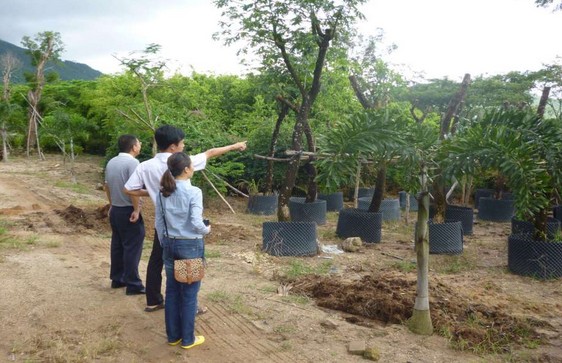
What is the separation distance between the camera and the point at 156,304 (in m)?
4.30

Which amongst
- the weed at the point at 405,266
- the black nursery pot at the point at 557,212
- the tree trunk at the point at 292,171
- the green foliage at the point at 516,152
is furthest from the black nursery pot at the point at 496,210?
the green foliage at the point at 516,152

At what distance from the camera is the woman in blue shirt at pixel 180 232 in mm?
3387

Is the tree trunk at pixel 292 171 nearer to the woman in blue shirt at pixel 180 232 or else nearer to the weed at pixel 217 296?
the weed at pixel 217 296

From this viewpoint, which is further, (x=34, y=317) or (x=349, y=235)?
(x=349, y=235)

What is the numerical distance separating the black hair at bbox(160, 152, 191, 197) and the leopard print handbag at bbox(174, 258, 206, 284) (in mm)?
463

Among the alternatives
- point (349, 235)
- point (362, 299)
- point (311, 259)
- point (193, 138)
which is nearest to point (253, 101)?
point (193, 138)

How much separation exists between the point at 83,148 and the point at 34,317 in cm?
2342

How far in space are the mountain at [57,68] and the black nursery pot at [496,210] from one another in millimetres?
19544

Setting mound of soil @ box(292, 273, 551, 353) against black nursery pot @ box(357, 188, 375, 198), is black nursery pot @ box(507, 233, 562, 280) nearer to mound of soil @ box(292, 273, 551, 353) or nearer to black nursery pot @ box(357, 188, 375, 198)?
mound of soil @ box(292, 273, 551, 353)

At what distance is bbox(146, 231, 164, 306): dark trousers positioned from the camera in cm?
408

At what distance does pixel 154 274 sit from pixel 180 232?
91 centimetres

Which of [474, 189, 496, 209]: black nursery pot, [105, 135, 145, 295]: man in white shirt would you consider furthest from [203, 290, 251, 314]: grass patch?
[474, 189, 496, 209]: black nursery pot

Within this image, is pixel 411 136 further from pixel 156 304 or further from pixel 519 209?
pixel 156 304

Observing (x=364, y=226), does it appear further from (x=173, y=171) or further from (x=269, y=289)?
(x=173, y=171)
